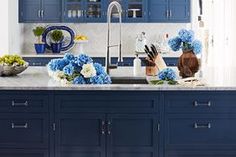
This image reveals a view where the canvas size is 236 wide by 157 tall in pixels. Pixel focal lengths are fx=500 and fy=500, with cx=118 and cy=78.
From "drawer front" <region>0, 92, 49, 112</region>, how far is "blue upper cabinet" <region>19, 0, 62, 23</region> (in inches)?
153

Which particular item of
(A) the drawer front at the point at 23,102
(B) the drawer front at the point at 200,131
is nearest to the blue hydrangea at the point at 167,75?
(B) the drawer front at the point at 200,131

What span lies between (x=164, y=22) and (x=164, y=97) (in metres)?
3.95

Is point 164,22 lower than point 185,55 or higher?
higher

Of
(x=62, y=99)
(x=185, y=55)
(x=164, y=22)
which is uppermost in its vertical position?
(x=164, y=22)

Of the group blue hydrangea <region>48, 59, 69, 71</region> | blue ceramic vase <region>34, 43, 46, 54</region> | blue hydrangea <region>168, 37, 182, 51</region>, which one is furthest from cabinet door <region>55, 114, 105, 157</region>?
blue ceramic vase <region>34, 43, 46, 54</region>

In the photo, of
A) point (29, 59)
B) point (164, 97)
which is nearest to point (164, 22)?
point (29, 59)

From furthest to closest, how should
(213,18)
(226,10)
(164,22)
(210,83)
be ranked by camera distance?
(164,22) < (213,18) < (226,10) < (210,83)

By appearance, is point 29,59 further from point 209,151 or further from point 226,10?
point 209,151

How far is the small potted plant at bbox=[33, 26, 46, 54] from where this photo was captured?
24.2 ft

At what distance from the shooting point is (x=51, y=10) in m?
7.41

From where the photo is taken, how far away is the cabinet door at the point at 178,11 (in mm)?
7371

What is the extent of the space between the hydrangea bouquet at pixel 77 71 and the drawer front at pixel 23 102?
0.74ft

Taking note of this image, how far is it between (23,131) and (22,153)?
161 mm

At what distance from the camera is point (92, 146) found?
11.9ft
